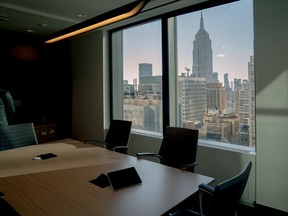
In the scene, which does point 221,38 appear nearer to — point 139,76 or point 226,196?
point 139,76

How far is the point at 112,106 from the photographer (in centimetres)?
459

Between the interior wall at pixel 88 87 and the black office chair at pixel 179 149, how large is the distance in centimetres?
218

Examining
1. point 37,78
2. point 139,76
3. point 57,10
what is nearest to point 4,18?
point 57,10

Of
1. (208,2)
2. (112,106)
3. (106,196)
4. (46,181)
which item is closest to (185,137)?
(106,196)

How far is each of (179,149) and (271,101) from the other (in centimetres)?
113

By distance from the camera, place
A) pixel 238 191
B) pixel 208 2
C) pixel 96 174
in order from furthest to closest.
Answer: pixel 208 2
pixel 96 174
pixel 238 191

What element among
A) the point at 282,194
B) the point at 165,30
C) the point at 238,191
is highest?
the point at 165,30

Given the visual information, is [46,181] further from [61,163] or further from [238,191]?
[238,191]

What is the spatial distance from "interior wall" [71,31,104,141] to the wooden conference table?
2215mm

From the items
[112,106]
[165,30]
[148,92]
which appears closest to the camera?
[165,30]

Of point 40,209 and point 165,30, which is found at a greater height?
point 165,30

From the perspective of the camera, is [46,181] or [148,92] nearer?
[46,181]

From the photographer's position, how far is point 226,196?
114 cm

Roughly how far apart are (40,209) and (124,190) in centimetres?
55
